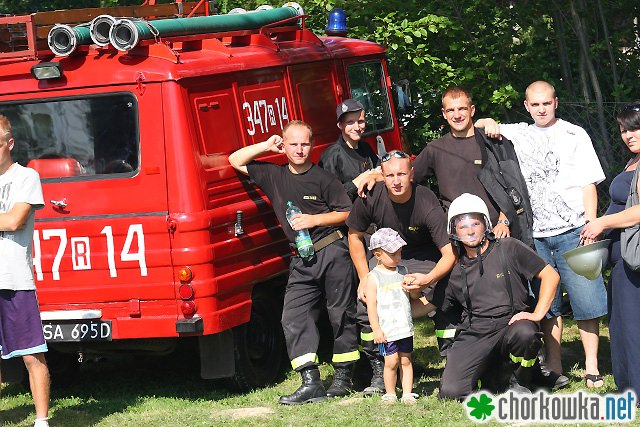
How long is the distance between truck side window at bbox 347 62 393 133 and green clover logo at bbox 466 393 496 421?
3502mm

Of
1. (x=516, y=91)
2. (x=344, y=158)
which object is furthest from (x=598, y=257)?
(x=516, y=91)

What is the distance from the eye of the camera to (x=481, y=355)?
7445 mm

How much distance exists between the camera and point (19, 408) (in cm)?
812

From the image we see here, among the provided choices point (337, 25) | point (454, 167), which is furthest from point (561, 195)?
point (337, 25)

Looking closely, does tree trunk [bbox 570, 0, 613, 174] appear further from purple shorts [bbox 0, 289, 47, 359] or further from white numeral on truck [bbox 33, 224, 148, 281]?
purple shorts [bbox 0, 289, 47, 359]

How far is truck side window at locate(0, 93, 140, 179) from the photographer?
7695mm

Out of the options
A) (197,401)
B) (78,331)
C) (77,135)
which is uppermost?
(77,135)

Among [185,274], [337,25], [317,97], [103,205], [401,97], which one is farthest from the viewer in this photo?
[401,97]

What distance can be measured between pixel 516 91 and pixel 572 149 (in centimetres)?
451

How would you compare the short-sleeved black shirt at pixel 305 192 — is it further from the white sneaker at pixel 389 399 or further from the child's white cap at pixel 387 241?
the white sneaker at pixel 389 399

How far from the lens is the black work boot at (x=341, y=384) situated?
7828 millimetres

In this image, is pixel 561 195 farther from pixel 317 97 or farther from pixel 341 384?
pixel 317 97

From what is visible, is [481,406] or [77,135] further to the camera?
[77,135]

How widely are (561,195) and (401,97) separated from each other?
10.7ft
